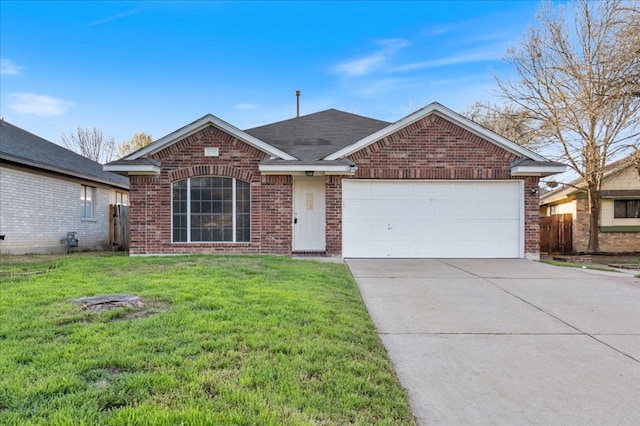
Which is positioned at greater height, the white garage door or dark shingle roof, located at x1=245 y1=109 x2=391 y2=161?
dark shingle roof, located at x1=245 y1=109 x2=391 y2=161

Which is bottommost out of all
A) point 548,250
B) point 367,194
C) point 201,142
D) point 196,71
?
point 548,250

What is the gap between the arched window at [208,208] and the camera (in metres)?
10.8

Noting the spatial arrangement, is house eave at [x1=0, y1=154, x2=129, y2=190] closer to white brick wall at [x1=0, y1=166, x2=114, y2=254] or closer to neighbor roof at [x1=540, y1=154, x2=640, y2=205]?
white brick wall at [x1=0, y1=166, x2=114, y2=254]

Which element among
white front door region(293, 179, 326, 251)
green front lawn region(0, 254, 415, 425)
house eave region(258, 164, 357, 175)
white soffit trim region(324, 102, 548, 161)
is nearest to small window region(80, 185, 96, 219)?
house eave region(258, 164, 357, 175)

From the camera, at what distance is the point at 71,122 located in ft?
113

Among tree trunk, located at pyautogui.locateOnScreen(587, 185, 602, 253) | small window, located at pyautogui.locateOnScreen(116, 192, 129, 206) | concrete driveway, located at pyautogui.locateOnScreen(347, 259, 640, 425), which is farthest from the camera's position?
small window, located at pyautogui.locateOnScreen(116, 192, 129, 206)

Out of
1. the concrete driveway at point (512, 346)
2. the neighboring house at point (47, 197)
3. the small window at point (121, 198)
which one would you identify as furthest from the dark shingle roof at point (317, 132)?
the small window at point (121, 198)

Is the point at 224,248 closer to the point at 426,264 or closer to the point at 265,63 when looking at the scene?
the point at 426,264

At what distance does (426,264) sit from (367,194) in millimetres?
2561

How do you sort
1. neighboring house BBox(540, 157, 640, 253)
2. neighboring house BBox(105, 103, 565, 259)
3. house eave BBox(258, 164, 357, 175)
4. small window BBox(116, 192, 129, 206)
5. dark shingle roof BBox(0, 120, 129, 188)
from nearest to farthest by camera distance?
house eave BBox(258, 164, 357, 175), neighboring house BBox(105, 103, 565, 259), dark shingle roof BBox(0, 120, 129, 188), neighboring house BBox(540, 157, 640, 253), small window BBox(116, 192, 129, 206)

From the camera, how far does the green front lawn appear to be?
92.5 inches

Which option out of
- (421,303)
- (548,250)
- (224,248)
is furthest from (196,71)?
(548,250)

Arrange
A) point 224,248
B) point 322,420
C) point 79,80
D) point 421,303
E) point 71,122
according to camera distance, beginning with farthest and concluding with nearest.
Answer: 1. point 71,122
2. point 79,80
3. point 224,248
4. point 421,303
5. point 322,420

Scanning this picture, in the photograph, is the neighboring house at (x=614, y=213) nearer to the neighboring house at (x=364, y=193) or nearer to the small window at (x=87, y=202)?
the neighboring house at (x=364, y=193)
